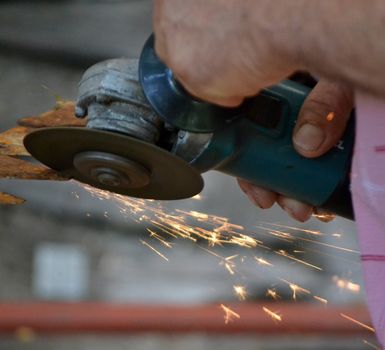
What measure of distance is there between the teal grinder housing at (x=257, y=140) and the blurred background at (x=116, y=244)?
1.65 meters

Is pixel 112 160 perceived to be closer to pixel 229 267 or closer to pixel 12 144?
pixel 12 144

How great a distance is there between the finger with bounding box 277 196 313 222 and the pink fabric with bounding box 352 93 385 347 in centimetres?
22

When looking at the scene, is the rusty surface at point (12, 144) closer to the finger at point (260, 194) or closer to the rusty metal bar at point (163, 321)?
the finger at point (260, 194)

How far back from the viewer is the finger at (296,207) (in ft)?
3.19

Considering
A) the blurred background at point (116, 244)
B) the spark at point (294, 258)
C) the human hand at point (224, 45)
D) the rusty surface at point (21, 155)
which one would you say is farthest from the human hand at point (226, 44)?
the spark at point (294, 258)

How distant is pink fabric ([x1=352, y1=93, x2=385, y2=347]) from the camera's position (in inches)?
27.7

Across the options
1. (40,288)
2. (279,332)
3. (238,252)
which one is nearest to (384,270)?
(279,332)

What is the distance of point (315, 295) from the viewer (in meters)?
2.86

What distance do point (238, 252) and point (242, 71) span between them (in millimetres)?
2243

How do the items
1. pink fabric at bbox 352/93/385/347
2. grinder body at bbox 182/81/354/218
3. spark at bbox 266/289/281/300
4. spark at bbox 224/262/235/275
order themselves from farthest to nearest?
spark at bbox 224/262/235/275 → spark at bbox 266/289/281/300 → grinder body at bbox 182/81/354/218 → pink fabric at bbox 352/93/385/347

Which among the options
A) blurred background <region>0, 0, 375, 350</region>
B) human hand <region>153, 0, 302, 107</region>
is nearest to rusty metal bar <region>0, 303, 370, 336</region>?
blurred background <region>0, 0, 375, 350</region>

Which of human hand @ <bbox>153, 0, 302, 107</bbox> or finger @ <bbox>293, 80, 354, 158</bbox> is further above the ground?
human hand @ <bbox>153, 0, 302, 107</bbox>

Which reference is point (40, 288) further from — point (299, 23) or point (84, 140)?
point (299, 23)

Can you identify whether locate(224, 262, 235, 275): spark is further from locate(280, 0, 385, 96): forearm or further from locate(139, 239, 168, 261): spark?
locate(280, 0, 385, 96): forearm
